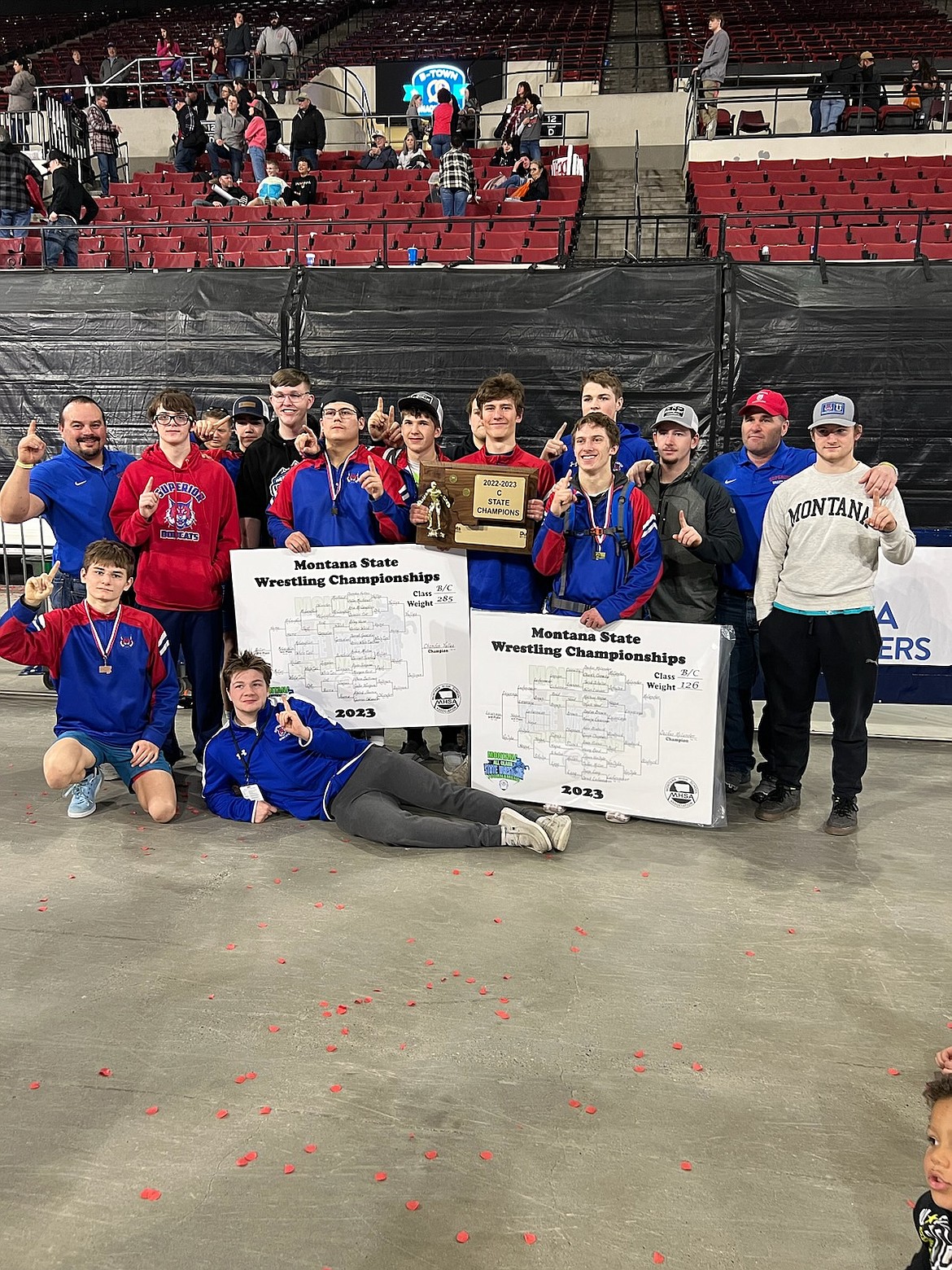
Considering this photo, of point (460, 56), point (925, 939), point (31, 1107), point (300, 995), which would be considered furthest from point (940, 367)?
point (460, 56)

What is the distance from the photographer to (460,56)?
1886 cm

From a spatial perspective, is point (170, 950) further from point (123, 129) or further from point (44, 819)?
point (123, 129)

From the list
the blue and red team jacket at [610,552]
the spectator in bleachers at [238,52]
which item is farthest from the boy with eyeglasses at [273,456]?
the spectator in bleachers at [238,52]

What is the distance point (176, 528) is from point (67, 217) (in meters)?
9.37

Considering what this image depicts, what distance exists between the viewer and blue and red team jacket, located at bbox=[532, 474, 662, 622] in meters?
4.61

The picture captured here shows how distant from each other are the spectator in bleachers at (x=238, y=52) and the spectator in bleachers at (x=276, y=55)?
0.22 m

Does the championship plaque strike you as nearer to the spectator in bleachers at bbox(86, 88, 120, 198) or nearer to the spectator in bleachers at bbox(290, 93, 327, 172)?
the spectator in bleachers at bbox(290, 93, 327, 172)

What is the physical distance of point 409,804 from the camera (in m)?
4.71

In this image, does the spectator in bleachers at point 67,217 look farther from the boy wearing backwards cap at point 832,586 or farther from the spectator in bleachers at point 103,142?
the boy wearing backwards cap at point 832,586

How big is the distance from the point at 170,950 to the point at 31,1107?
85cm

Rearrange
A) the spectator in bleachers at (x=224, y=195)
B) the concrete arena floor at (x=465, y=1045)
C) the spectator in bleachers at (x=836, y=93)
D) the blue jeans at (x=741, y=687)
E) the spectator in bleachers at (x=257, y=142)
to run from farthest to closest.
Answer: the spectator in bleachers at (x=836, y=93)
the spectator in bleachers at (x=257, y=142)
the spectator in bleachers at (x=224, y=195)
the blue jeans at (x=741, y=687)
the concrete arena floor at (x=465, y=1045)

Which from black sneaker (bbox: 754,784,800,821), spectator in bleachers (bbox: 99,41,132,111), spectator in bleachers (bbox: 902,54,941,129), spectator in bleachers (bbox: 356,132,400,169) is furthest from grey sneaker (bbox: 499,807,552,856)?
spectator in bleachers (bbox: 99,41,132,111)

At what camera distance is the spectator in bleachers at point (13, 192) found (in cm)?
1287

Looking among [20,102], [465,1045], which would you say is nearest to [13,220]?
[20,102]
